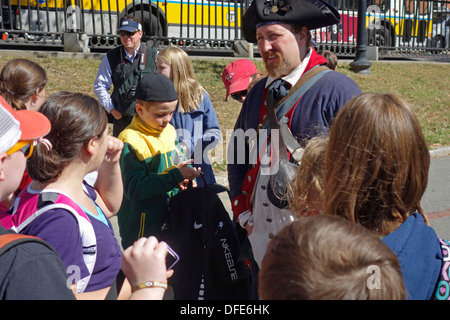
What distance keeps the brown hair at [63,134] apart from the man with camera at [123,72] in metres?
3.44

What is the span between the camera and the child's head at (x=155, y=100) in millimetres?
3416

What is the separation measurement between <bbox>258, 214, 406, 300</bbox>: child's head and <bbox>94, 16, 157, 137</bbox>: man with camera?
462 cm

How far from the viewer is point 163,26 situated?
40.5 ft

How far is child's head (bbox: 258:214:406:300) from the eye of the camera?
1216 millimetres

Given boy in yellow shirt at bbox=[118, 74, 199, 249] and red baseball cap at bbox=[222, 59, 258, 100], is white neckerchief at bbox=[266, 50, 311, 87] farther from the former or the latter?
red baseball cap at bbox=[222, 59, 258, 100]

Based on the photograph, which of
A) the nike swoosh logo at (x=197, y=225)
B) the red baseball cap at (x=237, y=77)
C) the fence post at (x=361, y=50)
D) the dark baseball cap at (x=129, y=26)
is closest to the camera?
the nike swoosh logo at (x=197, y=225)

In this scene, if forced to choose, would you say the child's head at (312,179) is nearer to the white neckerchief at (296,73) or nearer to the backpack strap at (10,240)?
the white neckerchief at (296,73)

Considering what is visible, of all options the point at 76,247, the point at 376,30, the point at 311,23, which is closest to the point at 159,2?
the point at 376,30

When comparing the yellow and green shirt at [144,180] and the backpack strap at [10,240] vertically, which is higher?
the backpack strap at [10,240]

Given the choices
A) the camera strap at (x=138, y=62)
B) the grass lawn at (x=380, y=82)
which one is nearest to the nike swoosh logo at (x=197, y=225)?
the camera strap at (x=138, y=62)

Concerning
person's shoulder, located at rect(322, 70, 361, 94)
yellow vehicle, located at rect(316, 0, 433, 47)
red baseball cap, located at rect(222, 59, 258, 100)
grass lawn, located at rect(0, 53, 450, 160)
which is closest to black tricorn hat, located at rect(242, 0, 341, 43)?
person's shoulder, located at rect(322, 70, 361, 94)

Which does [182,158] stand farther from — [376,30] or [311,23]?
[376,30]

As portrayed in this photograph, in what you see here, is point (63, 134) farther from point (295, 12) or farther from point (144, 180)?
point (295, 12)

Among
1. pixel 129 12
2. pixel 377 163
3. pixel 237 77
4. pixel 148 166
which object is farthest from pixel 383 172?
pixel 129 12
